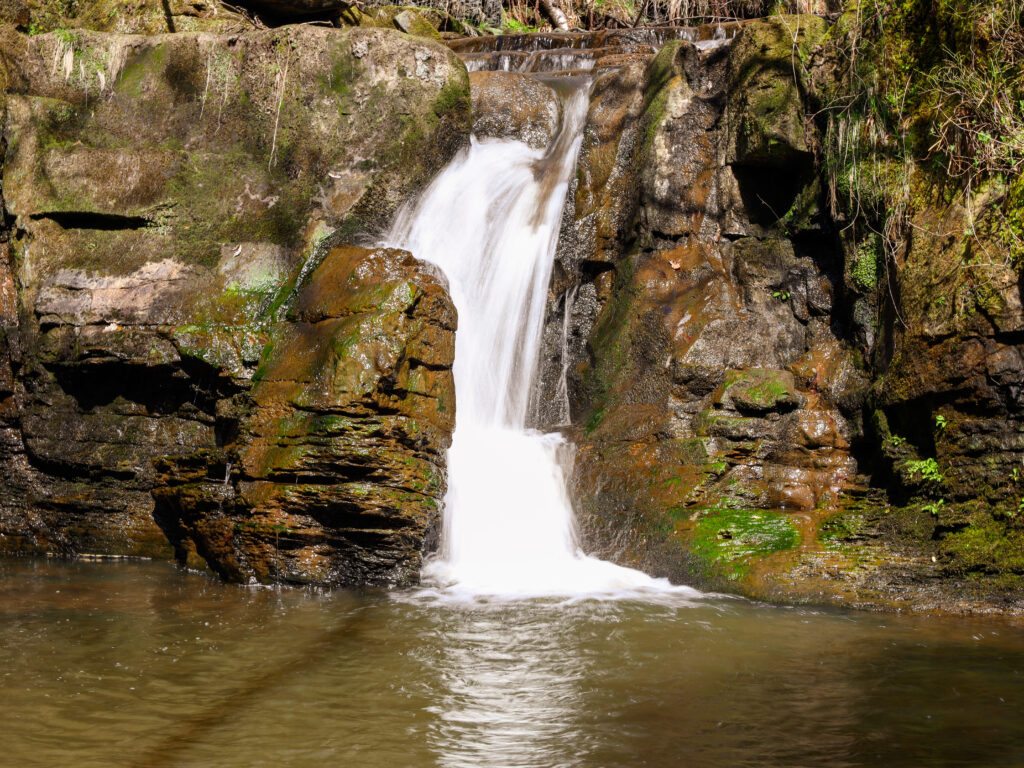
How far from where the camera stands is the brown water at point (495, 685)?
3.52 meters

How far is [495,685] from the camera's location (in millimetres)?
4348

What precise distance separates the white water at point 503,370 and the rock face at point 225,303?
→ 474mm

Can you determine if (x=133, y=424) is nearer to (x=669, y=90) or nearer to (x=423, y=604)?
(x=423, y=604)

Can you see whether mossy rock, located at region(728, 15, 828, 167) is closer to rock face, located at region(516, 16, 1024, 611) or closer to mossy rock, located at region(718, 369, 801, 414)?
rock face, located at region(516, 16, 1024, 611)

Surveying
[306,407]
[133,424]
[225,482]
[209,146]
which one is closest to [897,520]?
[306,407]

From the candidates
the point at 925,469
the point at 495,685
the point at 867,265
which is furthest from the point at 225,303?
the point at 925,469

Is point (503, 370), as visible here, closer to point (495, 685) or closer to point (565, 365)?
point (565, 365)

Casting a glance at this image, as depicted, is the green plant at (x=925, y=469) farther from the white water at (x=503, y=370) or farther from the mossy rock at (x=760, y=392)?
the white water at (x=503, y=370)

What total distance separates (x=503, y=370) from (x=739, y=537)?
3030 millimetres

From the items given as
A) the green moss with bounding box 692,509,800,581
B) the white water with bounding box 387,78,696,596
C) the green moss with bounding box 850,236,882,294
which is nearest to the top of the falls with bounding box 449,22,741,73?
the white water with bounding box 387,78,696,596

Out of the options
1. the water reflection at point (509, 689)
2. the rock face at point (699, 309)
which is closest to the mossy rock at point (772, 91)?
the rock face at point (699, 309)

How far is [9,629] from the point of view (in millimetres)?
5223

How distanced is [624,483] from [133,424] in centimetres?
476

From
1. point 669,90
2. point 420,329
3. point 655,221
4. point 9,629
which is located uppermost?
point 669,90
